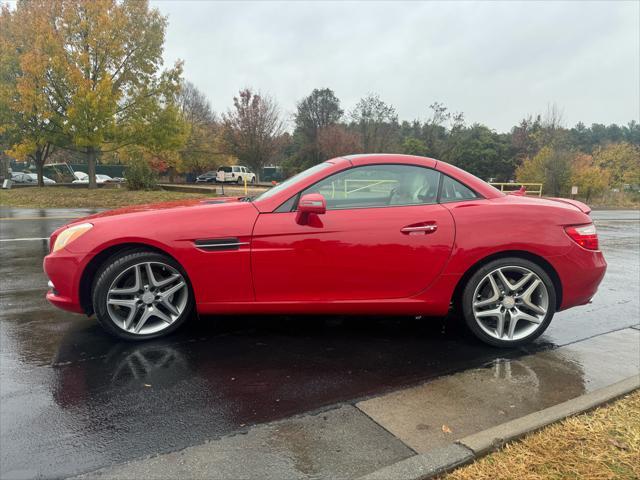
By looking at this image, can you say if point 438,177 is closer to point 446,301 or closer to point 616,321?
point 446,301

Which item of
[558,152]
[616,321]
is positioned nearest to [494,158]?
[558,152]

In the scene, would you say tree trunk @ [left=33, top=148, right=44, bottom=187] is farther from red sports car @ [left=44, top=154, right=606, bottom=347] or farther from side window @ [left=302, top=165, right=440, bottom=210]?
side window @ [left=302, top=165, right=440, bottom=210]

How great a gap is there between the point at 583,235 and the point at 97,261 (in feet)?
12.9

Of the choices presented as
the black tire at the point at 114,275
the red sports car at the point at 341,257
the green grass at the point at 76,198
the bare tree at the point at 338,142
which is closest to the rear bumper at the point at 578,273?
the red sports car at the point at 341,257

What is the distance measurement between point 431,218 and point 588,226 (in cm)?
138

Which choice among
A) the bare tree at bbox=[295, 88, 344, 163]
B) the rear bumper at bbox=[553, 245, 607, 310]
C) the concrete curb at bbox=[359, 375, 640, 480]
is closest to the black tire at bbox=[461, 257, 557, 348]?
the rear bumper at bbox=[553, 245, 607, 310]

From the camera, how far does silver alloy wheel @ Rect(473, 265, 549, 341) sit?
358 centimetres

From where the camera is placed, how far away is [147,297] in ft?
11.4

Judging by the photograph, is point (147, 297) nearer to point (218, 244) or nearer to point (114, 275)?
point (114, 275)

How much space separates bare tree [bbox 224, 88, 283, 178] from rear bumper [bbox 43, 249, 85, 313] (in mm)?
40538

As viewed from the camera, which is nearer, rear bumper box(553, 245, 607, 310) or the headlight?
the headlight

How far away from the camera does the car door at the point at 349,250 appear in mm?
3381

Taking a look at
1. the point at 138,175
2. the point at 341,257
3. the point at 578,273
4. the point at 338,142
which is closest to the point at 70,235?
the point at 341,257

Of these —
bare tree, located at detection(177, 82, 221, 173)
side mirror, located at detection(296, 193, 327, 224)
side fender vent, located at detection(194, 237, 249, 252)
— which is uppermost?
bare tree, located at detection(177, 82, 221, 173)
